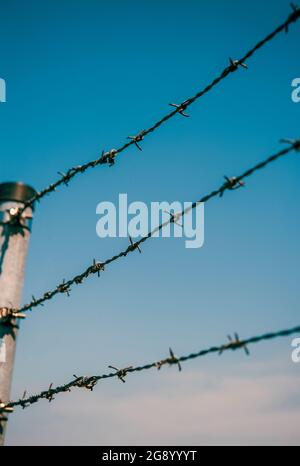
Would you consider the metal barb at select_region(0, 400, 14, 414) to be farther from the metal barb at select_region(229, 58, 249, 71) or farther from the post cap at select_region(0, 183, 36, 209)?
the metal barb at select_region(229, 58, 249, 71)

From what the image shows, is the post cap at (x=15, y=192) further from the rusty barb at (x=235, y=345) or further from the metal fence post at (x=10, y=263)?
the rusty barb at (x=235, y=345)

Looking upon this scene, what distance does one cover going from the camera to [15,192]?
12.1 feet

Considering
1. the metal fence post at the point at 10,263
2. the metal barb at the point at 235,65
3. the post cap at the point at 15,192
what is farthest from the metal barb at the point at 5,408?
the metal barb at the point at 235,65

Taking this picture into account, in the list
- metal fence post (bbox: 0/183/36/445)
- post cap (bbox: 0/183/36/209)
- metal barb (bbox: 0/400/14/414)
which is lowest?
metal barb (bbox: 0/400/14/414)

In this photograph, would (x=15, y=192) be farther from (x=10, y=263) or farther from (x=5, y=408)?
(x=5, y=408)

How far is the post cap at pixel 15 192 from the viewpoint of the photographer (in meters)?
3.67

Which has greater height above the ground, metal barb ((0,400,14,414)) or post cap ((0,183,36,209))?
post cap ((0,183,36,209))

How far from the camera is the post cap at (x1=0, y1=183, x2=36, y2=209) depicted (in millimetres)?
3668

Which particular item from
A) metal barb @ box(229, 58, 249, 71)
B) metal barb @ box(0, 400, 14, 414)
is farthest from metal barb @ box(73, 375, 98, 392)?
metal barb @ box(229, 58, 249, 71)

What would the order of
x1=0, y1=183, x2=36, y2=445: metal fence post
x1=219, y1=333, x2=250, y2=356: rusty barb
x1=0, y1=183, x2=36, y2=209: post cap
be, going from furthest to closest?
x1=0, y1=183, x2=36, y2=209: post cap → x1=0, y1=183, x2=36, y2=445: metal fence post → x1=219, y1=333, x2=250, y2=356: rusty barb

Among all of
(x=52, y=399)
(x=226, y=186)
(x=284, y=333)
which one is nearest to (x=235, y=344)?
(x=284, y=333)

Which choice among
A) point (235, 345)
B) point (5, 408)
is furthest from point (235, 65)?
point (5, 408)

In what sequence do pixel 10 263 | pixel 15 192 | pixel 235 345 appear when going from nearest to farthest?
pixel 235 345, pixel 10 263, pixel 15 192
